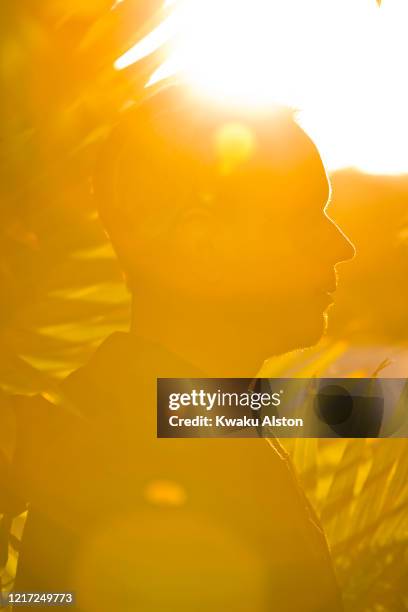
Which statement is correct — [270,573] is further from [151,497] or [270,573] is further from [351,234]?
[351,234]

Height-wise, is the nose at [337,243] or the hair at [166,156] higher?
the hair at [166,156]

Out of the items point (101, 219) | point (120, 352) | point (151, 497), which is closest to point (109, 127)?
point (101, 219)

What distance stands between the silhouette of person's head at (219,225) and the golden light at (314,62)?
0.07 meters

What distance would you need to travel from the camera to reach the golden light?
1851mm

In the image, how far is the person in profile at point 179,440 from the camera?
1825 mm

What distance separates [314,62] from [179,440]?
120cm

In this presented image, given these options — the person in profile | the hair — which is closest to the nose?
the person in profile

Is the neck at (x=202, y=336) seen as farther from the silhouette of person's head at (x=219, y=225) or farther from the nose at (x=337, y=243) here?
the nose at (x=337, y=243)

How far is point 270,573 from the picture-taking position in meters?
1.84

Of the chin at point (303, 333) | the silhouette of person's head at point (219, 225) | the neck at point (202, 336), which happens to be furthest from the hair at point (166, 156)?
the chin at point (303, 333)

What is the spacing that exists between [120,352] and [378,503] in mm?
892

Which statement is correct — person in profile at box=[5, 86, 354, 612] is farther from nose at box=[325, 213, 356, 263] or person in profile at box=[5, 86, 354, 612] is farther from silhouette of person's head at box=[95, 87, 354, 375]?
nose at box=[325, 213, 356, 263]

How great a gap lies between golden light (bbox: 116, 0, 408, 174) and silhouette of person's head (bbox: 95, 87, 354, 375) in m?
0.07

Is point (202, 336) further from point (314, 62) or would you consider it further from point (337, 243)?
point (314, 62)
